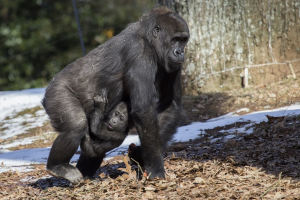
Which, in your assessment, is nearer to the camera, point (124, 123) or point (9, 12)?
point (124, 123)

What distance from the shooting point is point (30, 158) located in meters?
6.27

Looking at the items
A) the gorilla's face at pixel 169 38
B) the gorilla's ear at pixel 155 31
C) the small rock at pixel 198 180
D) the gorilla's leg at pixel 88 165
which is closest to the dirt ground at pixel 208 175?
the small rock at pixel 198 180

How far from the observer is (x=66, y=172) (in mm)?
4199

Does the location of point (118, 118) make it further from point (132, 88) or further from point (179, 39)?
point (179, 39)

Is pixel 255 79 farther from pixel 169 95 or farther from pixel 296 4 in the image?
pixel 169 95

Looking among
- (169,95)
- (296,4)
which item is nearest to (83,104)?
(169,95)

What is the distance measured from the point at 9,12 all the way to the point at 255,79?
13.6 m

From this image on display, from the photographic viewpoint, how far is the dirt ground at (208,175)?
3729mm

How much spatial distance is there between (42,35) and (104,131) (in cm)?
1327

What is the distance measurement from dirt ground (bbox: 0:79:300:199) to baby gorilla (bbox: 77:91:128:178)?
278 millimetres

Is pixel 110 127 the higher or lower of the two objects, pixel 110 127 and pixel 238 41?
the lower

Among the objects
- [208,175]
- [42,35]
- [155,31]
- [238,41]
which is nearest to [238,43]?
[238,41]

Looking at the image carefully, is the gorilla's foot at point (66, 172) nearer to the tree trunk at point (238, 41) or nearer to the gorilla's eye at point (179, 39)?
the gorilla's eye at point (179, 39)

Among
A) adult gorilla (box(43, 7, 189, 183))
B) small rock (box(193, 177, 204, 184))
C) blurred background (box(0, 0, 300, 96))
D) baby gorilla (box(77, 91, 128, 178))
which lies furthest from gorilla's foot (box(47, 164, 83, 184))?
blurred background (box(0, 0, 300, 96))
